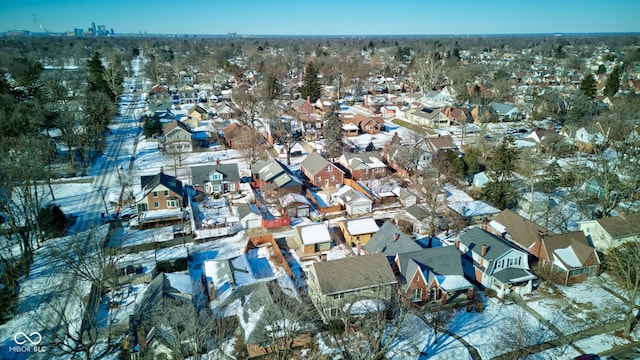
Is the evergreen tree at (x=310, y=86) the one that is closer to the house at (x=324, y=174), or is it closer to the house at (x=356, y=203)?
the house at (x=324, y=174)

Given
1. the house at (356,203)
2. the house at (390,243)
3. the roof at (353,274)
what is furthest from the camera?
the house at (356,203)

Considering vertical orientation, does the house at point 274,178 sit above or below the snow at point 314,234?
above

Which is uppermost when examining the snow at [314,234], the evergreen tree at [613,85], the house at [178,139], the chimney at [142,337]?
the evergreen tree at [613,85]

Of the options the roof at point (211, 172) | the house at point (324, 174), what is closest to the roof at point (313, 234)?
the house at point (324, 174)

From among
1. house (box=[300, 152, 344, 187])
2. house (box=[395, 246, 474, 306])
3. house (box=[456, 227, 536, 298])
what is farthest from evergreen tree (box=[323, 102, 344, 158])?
house (box=[395, 246, 474, 306])

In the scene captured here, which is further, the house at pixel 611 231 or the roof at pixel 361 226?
the roof at pixel 361 226

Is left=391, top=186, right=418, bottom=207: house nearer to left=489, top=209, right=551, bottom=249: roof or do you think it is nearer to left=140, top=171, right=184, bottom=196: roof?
left=489, top=209, right=551, bottom=249: roof

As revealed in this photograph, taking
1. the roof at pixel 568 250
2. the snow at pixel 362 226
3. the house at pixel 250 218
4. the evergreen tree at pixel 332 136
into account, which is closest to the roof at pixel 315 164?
the evergreen tree at pixel 332 136

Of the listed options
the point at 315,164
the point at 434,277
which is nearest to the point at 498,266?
the point at 434,277
